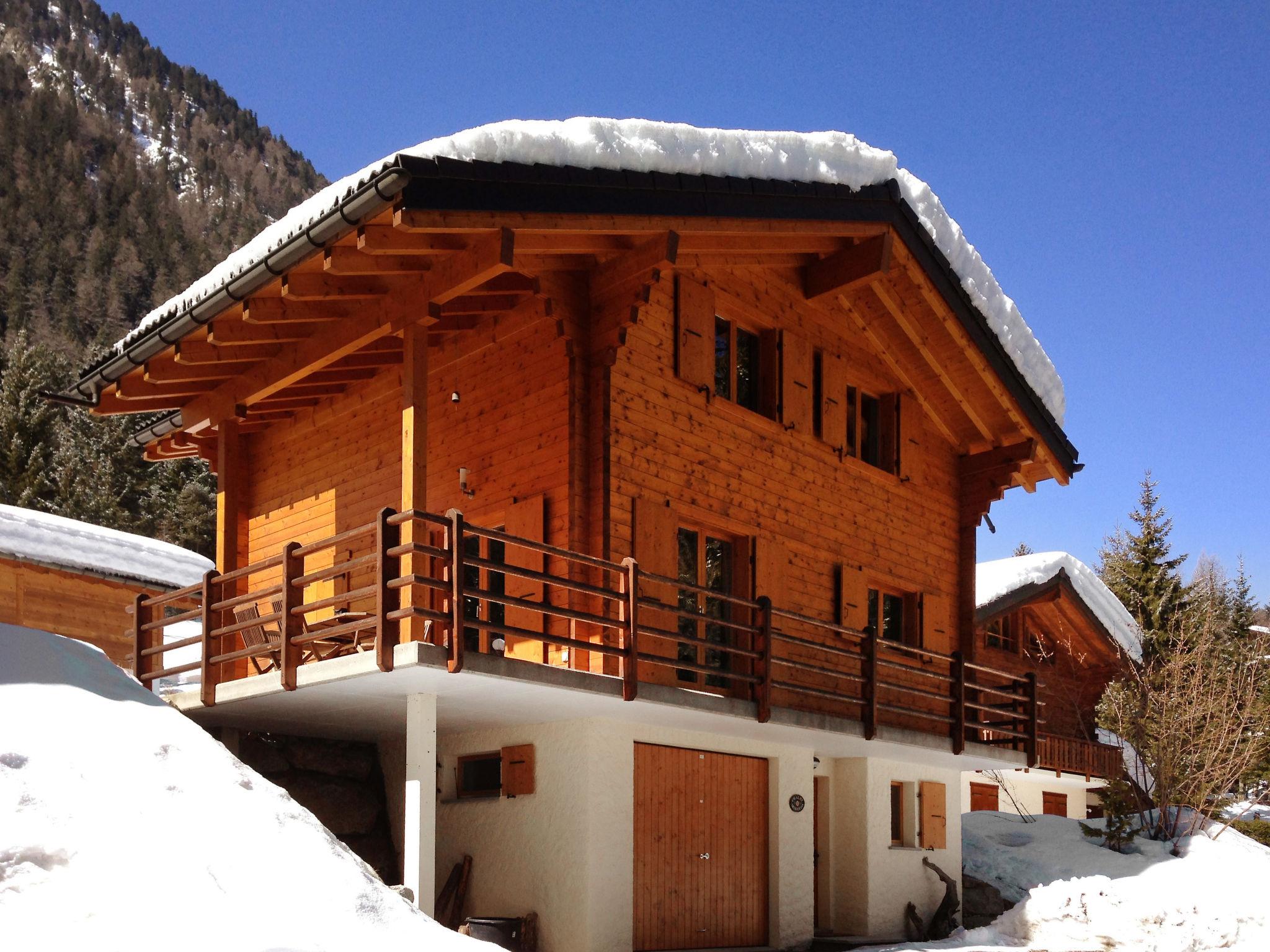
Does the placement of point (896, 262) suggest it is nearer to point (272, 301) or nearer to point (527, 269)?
point (527, 269)

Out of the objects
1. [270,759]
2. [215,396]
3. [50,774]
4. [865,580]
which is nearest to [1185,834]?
[865,580]

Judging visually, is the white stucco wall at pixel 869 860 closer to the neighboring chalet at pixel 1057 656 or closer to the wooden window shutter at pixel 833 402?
the wooden window shutter at pixel 833 402

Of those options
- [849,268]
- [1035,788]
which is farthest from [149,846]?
[1035,788]

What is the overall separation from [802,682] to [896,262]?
5259 millimetres

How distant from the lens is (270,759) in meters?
14.6

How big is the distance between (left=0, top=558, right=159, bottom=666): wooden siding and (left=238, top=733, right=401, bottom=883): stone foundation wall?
5816mm

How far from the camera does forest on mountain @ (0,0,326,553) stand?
43.2m

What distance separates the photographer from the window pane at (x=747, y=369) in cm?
1620

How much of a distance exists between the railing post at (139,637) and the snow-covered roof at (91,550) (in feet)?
21.9

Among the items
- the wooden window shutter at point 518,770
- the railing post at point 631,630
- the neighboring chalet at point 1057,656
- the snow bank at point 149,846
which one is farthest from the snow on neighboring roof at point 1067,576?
the snow bank at point 149,846

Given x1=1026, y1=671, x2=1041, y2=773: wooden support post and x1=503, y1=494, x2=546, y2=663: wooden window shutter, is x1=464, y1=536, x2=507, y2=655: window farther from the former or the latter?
x1=1026, y1=671, x2=1041, y2=773: wooden support post

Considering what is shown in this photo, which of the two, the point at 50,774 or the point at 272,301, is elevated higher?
the point at 272,301

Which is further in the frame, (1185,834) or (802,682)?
(1185,834)

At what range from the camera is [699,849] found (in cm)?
1499
